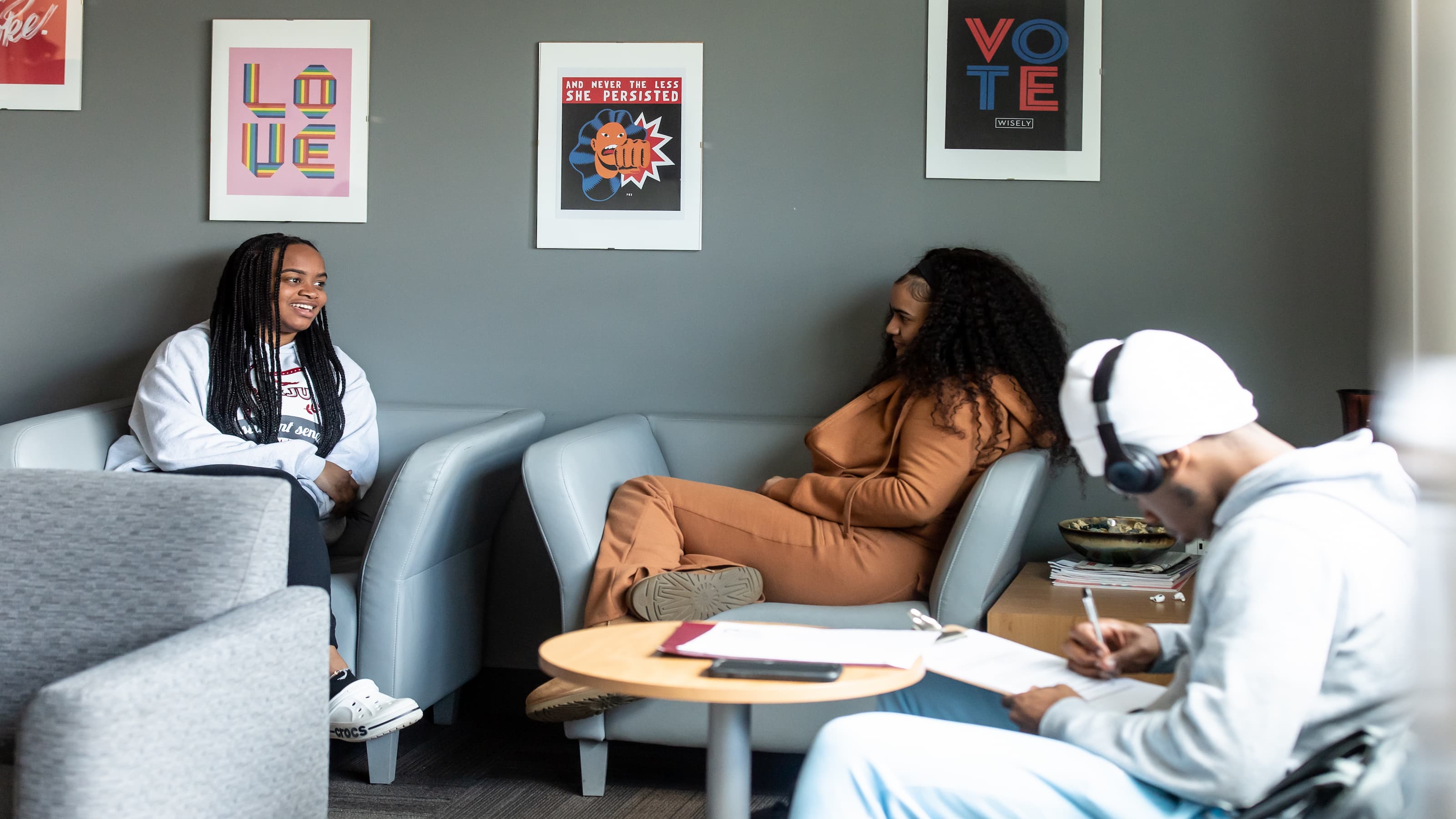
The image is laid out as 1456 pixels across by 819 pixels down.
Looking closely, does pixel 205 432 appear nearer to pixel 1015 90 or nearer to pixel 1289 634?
pixel 1015 90

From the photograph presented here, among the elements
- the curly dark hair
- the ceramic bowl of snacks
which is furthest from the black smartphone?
the ceramic bowl of snacks

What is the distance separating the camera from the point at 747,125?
127 inches

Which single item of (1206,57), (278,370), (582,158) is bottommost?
(278,370)

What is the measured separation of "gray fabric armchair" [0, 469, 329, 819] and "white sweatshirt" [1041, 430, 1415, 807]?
1.08m

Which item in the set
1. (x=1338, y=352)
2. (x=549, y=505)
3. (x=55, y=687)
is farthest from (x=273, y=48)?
(x=1338, y=352)

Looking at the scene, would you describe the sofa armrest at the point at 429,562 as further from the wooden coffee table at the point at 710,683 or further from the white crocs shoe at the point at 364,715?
the wooden coffee table at the point at 710,683

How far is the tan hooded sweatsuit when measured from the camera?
247 cm

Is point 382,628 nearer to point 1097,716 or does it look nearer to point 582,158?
point 582,158

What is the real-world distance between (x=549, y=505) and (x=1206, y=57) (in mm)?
2174

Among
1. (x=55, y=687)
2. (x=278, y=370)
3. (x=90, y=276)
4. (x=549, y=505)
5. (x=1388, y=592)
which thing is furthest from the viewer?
(x=90, y=276)

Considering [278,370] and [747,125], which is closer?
[278,370]

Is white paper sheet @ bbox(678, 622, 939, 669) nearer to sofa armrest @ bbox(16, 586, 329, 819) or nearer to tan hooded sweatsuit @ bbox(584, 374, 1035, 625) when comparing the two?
sofa armrest @ bbox(16, 586, 329, 819)

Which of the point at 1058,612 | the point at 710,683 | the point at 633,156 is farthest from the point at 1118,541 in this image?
the point at 633,156

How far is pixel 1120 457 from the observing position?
1249mm
